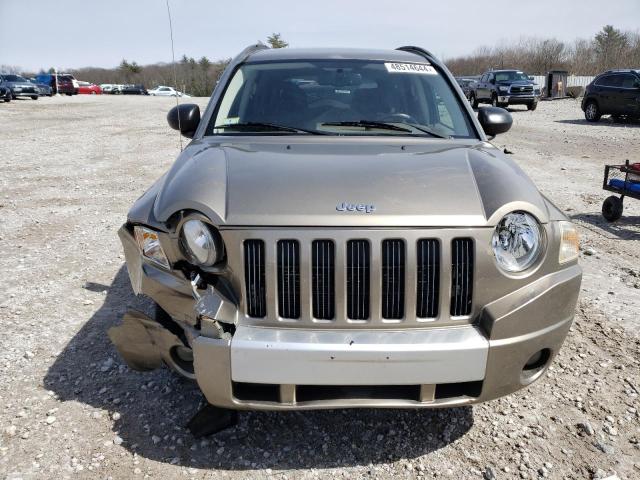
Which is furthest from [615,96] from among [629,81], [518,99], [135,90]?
[135,90]

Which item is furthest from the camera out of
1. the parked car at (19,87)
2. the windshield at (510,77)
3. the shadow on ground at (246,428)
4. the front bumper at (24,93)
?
the front bumper at (24,93)

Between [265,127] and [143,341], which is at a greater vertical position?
[265,127]

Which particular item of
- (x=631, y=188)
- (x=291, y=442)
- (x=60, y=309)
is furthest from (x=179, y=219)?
(x=631, y=188)

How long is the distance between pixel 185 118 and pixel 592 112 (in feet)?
64.5

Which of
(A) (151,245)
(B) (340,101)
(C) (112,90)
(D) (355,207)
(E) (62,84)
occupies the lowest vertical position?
(A) (151,245)

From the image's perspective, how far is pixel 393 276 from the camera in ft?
7.34

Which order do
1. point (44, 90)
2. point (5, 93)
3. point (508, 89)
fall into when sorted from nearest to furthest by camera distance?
point (508, 89)
point (5, 93)
point (44, 90)

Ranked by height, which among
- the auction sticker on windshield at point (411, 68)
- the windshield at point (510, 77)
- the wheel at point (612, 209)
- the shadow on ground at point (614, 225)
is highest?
the windshield at point (510, 77)

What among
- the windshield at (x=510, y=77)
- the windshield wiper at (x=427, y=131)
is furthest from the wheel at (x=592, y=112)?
the windshield wiper at (x=427, y=131)

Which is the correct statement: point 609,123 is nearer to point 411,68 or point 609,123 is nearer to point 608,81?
point 608,81

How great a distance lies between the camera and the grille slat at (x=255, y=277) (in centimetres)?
226

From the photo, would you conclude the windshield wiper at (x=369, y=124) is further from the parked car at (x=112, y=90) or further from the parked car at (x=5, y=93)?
the parked car at (x=112, y=90)

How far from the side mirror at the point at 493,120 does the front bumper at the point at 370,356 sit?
5.53 ft

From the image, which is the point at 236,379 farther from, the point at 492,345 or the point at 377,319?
the point at 492,345
